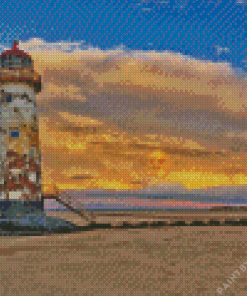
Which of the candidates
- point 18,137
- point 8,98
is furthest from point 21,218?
point 8,98

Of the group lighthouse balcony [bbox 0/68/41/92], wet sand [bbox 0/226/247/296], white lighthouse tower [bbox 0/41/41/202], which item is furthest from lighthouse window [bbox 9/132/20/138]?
wet sand [bbox 0/226/247/296]

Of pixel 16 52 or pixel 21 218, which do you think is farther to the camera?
pixel 16 52

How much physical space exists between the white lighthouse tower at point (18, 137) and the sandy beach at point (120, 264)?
353cm

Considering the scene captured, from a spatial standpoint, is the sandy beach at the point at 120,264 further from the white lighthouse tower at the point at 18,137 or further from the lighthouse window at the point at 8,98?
the lighthouse window at the point at 8,98

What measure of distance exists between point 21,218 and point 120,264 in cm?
1041

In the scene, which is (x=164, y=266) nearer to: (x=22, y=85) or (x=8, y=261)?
(x=8, y=261)

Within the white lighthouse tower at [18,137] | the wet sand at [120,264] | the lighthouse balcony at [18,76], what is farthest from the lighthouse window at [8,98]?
the wet sand at [120,264]

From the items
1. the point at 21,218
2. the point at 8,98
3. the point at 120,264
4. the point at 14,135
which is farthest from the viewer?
the point at 8,98

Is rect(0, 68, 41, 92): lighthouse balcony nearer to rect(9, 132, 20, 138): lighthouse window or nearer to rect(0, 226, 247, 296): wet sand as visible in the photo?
rect(9, 132, 20, 138): lighthouse window

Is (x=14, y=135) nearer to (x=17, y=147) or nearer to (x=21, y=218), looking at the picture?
(x=17, y=147)

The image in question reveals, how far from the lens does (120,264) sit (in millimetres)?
15484

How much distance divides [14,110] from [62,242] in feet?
30.3

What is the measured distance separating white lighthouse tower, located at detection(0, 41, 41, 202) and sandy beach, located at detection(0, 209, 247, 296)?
3.53 metres

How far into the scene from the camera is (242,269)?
14211mm
